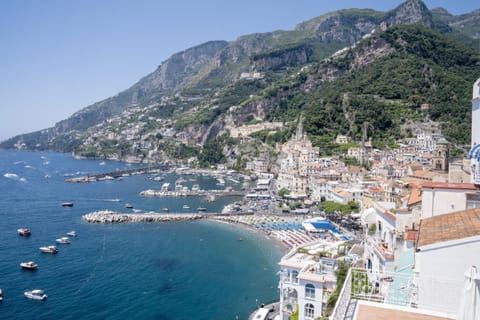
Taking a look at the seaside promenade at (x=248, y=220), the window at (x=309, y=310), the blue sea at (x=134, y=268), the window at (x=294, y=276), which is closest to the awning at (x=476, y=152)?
the window at (x=309, y=310)

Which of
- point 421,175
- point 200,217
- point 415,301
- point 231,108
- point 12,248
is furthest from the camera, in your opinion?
point 231,108

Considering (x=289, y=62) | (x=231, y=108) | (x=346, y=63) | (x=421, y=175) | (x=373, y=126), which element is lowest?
(x=421, y=175)

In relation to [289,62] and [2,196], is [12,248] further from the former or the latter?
[289,62]

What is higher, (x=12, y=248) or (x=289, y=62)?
(x=289, y=62)

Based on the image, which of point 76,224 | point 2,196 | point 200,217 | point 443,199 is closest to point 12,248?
point 76,224

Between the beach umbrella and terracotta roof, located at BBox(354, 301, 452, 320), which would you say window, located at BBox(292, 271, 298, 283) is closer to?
terracotta roof, located at BBox(354, 301, 452, 320)

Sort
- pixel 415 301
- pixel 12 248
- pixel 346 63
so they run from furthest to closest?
pixel 346 63, pixel 12 248, pixel 415 301

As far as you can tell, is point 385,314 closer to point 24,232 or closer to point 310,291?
point 310,291
